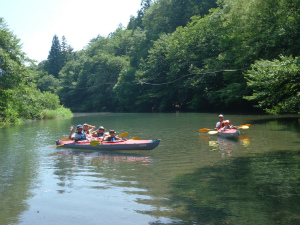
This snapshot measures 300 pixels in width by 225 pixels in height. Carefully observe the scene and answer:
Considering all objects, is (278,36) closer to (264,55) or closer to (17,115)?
(264,55)

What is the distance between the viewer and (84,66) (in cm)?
7238

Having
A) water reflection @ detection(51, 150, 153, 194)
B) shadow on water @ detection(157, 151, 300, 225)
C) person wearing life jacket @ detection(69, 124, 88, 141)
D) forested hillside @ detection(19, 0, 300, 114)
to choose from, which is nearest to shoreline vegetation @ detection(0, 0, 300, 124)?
forested hillside @ detection(19, 0, 300, 114)

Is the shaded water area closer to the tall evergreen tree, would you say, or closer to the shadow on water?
the shadow on water

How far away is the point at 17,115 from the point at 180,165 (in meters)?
27.8

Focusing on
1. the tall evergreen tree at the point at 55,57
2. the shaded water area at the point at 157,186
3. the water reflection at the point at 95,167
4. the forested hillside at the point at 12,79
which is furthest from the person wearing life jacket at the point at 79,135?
the tall evergreen tree at the point at 55,57

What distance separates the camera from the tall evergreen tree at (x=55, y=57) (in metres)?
95.7

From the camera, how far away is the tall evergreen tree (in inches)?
3767

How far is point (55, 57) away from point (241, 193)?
9628 cm

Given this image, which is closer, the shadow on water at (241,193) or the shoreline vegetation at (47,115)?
the shadow on water at (241,193)

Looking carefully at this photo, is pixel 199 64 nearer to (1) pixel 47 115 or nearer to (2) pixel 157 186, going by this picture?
(1) pixel 47 115

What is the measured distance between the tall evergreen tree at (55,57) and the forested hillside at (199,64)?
15.7 meters

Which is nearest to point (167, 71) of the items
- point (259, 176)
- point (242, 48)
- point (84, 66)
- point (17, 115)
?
point (242, 48)

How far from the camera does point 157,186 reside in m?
8.48

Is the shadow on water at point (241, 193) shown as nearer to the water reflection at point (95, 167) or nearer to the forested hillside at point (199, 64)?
the water reflection at point (95, 167)
